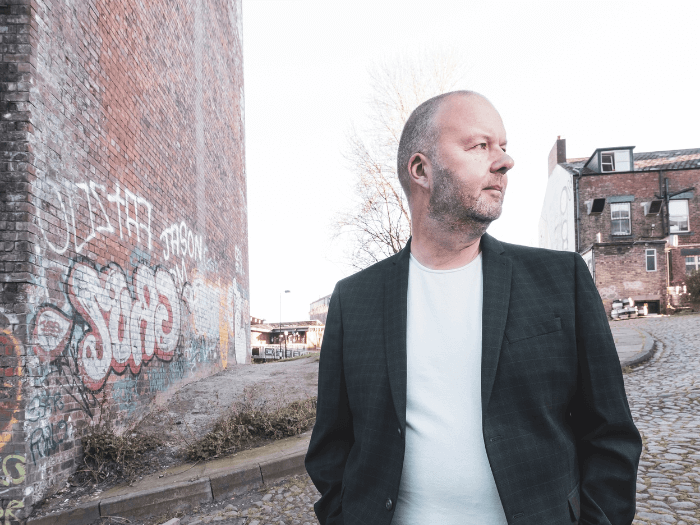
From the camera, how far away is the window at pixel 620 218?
25.7 m

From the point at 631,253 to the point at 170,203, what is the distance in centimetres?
2270

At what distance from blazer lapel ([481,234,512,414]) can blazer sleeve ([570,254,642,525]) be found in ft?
0.79

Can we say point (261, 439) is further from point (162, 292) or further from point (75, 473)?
point (162, 292)

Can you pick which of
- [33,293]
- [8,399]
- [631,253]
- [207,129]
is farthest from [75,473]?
[631,253]

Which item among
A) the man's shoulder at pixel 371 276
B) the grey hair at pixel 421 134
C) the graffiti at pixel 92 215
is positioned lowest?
the man's shoulder at pixel 371 276

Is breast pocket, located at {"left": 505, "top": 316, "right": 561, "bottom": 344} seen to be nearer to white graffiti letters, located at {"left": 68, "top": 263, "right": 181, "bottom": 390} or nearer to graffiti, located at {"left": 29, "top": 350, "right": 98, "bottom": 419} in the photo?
graffiti, located at {"left": 29, "top": 350, "right": 98, "bottom": 419}

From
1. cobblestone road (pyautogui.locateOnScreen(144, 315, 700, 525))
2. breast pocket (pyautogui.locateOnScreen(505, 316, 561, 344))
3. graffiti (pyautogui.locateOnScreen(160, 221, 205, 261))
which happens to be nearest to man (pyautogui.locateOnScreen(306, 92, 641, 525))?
breast pocket (pyautogui.locateOnScreen(505, 316, 561, 344))

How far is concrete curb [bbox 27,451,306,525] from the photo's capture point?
13.8ft

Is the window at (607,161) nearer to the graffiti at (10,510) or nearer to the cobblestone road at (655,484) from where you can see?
the cobblestone road at (655,484)

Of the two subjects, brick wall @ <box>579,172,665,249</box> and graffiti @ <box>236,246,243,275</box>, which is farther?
brick wall @ <box>579,172,665,249</box>

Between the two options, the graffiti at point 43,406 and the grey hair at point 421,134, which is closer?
the grey hair at point 421,134

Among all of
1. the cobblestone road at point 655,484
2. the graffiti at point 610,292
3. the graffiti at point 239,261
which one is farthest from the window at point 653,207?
the graffiti at point 239,261

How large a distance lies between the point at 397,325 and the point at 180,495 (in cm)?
385

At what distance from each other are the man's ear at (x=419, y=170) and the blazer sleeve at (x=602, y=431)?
0.64 m
